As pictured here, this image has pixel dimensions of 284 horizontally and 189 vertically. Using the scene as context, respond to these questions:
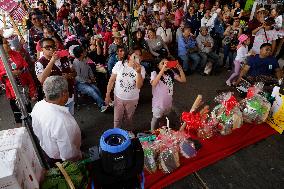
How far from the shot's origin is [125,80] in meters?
4.38

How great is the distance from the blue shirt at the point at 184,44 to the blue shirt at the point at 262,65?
228cm

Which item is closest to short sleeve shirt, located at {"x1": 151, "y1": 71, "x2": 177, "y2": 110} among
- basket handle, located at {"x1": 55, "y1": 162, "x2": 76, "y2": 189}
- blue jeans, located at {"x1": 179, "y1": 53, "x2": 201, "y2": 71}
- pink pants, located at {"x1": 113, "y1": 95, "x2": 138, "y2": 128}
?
pink pants, located at {"x1": 113, "y1": 95, "x2": 138, "y2": 128}

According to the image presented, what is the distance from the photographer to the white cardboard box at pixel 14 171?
1766 mm

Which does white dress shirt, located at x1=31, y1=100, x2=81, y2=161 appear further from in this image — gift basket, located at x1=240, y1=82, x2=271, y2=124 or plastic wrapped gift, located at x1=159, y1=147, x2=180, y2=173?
gift basket, located at x1=240, y1=82, x2=271, y2=124

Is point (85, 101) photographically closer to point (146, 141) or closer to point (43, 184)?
point (146, 141)

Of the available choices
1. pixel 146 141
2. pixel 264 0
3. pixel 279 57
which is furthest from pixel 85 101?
pixel 264 0

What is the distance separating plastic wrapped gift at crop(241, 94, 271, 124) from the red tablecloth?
0.35 feet

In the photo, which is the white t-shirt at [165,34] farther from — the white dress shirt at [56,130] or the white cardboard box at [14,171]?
the white cardboard box at [14,171]

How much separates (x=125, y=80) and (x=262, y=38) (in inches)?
216

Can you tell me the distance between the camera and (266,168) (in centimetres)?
315

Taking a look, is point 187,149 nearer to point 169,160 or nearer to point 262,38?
point 169,160

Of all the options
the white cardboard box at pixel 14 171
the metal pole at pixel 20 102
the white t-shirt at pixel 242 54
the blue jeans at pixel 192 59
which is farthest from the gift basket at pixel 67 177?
the blue jeans at pixel 192 59

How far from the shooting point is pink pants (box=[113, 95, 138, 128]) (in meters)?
4.66

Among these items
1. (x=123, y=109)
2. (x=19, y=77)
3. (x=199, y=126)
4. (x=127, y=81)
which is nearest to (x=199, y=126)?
(x=199, y=126)
